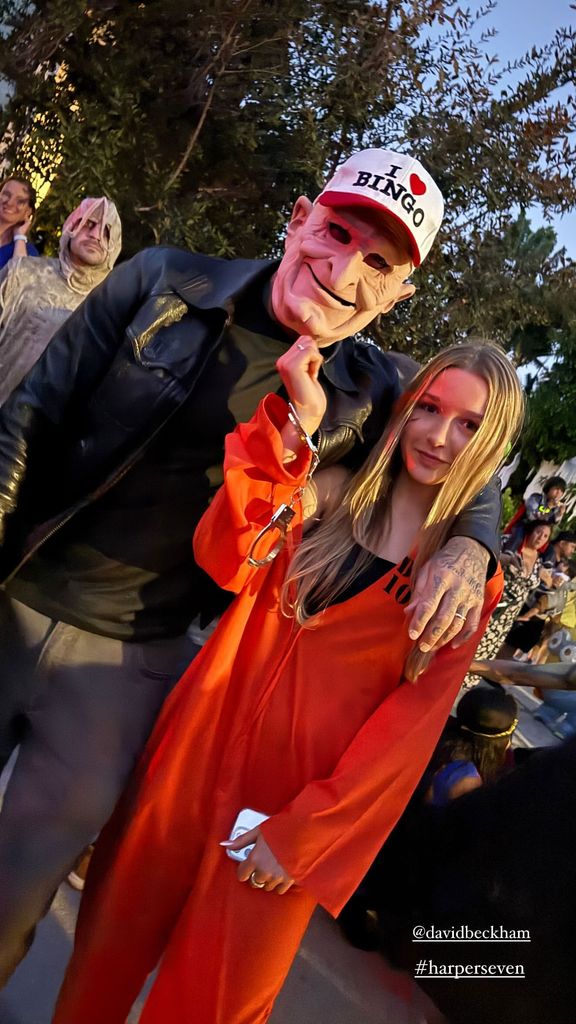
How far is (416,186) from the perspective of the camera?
174 cm

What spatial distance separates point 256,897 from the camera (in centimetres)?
161

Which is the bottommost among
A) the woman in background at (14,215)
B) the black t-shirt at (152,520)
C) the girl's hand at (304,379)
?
the black t-shirt at (152,520)

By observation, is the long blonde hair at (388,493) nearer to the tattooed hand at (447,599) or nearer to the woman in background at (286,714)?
the woman in background at (286,714)

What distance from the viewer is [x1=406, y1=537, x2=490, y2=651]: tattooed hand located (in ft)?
5.14

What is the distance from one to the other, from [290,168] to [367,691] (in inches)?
194

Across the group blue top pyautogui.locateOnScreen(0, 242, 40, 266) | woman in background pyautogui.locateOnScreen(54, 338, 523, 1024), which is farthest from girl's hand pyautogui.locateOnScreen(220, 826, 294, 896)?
blue top pyautogui.locateOnScreen(0, 242, 40, 266)

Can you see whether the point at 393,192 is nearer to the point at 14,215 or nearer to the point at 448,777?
the point at 448,777

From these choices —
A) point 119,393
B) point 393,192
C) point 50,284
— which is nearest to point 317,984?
point 119,393

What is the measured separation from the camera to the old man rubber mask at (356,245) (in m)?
1.69

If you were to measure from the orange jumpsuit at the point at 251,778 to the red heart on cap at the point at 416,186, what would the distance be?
0.56 m

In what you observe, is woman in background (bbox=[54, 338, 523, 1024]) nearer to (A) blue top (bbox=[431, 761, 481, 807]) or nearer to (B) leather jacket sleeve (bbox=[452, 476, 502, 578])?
(B) leather jacket sleeve (bbox=[452, 476, 502, 578])

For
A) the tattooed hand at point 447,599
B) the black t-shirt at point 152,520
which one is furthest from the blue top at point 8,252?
the tattooed hand at point 447,599

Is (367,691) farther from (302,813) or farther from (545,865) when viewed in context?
(545,865)

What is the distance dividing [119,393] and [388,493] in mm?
641
